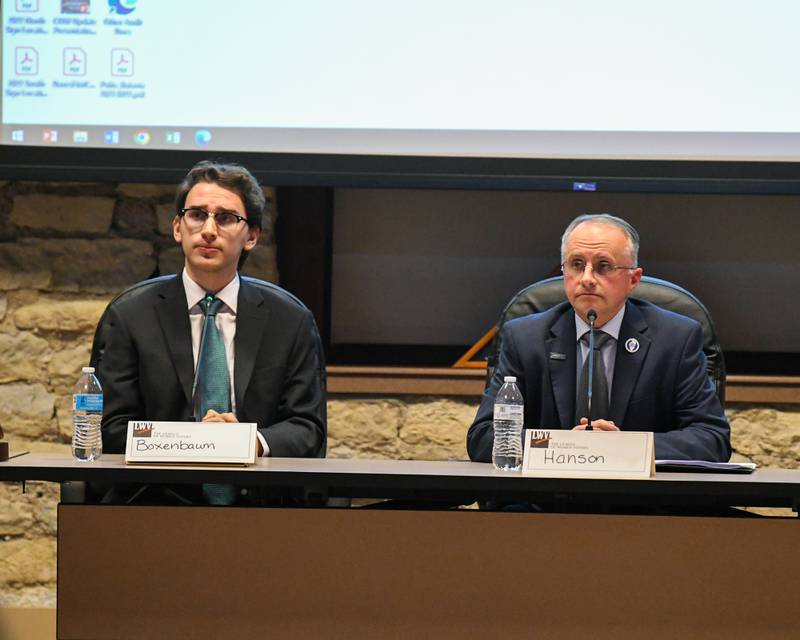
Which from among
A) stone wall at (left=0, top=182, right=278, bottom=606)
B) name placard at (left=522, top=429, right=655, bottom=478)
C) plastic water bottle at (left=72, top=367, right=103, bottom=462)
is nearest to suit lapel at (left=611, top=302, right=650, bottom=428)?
name placard at (left=522, top=429, right=655, bottom=478)

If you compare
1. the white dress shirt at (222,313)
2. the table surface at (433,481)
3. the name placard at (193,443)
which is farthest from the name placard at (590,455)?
the white dress shirt at (222,313)

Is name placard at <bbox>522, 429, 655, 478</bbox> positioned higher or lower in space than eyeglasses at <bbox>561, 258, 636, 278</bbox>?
lower

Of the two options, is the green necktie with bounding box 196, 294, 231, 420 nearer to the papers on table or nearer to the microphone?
the microphone

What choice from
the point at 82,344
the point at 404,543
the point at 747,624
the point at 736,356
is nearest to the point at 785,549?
the point at 747,624

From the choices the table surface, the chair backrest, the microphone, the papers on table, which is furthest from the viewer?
the chair backrest

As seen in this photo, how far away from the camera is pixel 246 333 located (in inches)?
109

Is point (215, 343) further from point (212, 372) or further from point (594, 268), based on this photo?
point (594, 268)

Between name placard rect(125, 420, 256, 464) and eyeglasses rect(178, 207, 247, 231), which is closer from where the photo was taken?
name placard rect(125, 420, 256, 464)

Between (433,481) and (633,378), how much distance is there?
879 millimetres

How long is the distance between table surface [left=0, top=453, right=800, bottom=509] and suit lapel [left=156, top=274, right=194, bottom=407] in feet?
1.87

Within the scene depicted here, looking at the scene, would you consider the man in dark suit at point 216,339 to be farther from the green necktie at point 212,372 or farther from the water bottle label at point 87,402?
the water bottle label at point 87,402

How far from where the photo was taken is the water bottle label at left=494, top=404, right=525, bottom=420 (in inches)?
89.3

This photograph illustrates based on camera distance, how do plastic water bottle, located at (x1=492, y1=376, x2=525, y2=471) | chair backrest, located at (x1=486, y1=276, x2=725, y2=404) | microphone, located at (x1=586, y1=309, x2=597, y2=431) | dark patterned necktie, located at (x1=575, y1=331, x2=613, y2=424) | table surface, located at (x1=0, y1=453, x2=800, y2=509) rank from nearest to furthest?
1. table surface, located at (x1=0, y1=453, x2=800, y2=509)
2. plastic water bottle, located at (x1=492, y1=376, x2=525, y2=471)
3. microphone, located at (x1=586, y1=309, x2=597, y2=431)
4. dark patterned necktie, located at (x1=575, y1=331, x2=613, y2=424)
5. chair backrest, located at (x1=486, y1=276, x2=725, y2=404)

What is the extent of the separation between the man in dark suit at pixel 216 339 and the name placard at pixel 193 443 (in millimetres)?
514
